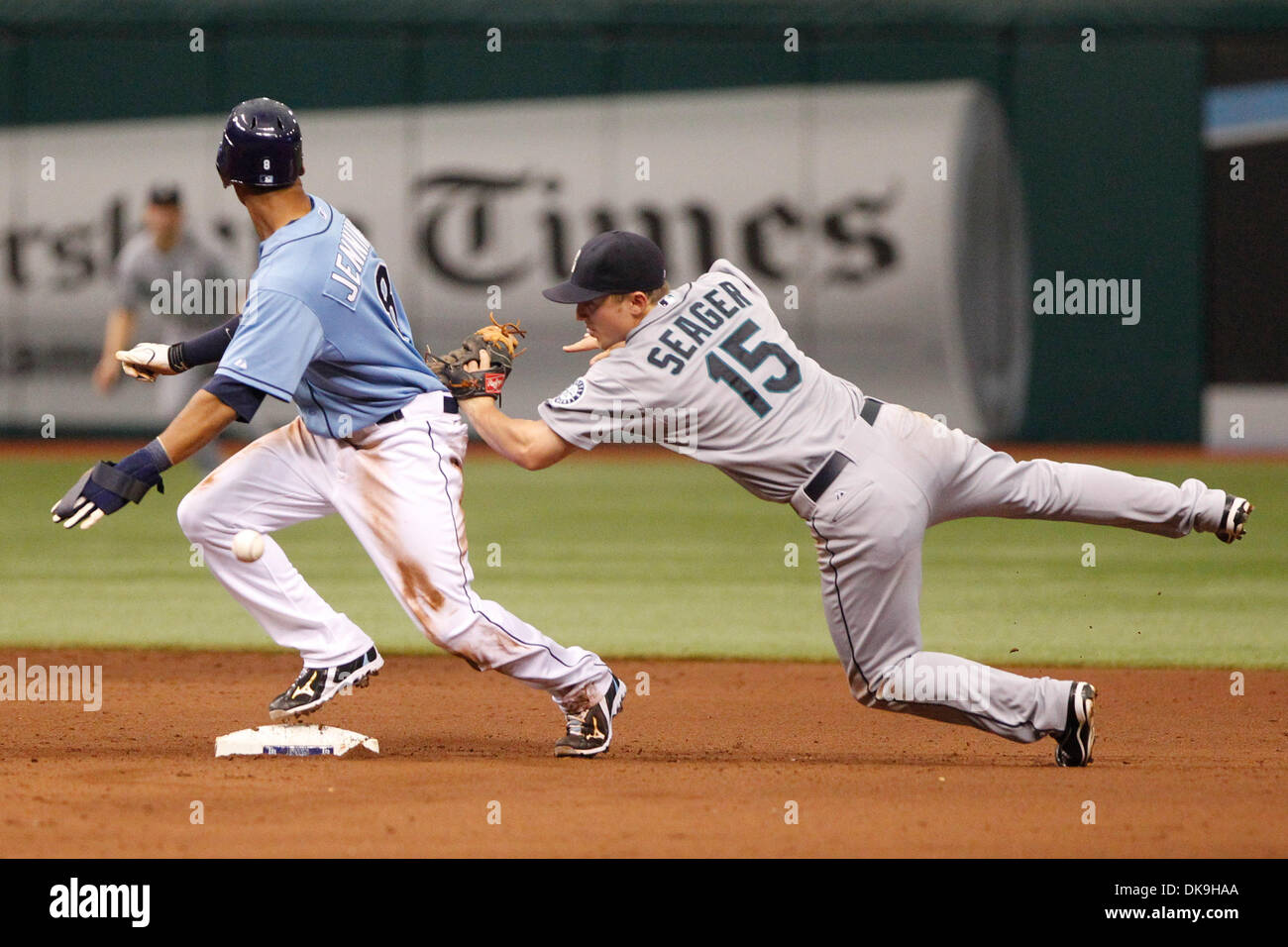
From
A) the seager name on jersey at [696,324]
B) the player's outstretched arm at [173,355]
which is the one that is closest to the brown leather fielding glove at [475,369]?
the seager name on jersey at [696,324]

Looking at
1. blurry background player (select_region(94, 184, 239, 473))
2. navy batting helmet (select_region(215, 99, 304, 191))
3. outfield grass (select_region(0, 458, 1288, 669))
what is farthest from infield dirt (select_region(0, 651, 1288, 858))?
blurry background player (select_region(94, 184, 239, 473))

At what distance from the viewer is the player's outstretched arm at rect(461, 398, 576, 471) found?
201 inches

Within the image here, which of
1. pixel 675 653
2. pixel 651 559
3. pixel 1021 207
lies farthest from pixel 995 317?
pixel 675 653

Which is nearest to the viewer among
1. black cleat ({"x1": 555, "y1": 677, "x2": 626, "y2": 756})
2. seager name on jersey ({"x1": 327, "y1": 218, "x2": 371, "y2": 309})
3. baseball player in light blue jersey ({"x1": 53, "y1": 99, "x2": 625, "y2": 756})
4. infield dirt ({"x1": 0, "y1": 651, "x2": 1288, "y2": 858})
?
infield dirt ({"x1": 0, "y1": 651, "x2": 1288, "y2": 858})

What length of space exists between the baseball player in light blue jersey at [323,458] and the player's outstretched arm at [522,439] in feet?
1.12

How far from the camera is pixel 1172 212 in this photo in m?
17.7

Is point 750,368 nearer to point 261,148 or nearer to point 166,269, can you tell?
point 261,148

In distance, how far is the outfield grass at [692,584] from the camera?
8.33 m

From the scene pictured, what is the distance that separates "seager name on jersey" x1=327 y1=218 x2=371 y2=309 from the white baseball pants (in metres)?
1.50

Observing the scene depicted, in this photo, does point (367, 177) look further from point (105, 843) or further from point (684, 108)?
point (105, 843)

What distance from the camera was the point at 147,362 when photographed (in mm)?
5598

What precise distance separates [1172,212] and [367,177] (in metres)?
8.27

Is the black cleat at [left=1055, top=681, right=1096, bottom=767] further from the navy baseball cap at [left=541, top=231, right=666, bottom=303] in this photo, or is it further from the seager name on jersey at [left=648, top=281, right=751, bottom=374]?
the navy baseball cap at [left=541, top=231, right=666, bottom=303]

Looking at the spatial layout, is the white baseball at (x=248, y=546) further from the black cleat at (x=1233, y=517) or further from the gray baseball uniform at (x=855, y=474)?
the black cleat at (x=1233, y=517)
